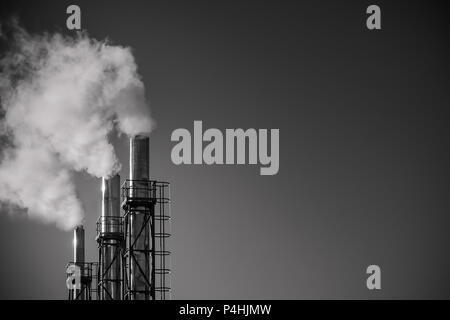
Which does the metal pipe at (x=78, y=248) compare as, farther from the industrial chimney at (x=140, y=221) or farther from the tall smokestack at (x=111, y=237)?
the industrial chimney at (x=140, y=221)

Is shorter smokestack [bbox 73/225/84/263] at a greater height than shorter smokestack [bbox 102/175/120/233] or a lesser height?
lesser

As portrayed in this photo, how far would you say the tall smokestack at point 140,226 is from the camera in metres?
52.5

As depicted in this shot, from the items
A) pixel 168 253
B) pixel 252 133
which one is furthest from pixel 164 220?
pixel 252 133

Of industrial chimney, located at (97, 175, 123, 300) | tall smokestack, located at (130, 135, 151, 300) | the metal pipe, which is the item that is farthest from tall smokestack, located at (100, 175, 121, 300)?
tall smokestack, located at (130, 135, 151, 300)

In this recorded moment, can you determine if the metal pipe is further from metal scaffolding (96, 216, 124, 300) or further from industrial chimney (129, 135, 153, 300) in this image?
industrial chimney (129, 135, 153, 300)

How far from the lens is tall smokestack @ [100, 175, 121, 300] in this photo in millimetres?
62656

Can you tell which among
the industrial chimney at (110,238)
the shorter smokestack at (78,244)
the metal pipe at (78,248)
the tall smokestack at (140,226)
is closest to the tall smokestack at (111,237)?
the industrial chimney at (110,238)

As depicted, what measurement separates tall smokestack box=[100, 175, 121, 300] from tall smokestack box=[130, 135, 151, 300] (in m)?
9.34

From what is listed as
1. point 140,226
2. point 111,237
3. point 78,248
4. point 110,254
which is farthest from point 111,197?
point 78,248

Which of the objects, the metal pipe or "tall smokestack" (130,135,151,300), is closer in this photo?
"tall smokestack" (130,135,151,300)
